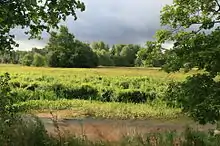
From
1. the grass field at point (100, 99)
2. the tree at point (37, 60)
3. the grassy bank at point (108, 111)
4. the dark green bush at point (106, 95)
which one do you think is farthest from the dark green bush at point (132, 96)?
the tree at point (37, 60)

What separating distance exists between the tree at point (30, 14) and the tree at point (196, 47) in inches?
140

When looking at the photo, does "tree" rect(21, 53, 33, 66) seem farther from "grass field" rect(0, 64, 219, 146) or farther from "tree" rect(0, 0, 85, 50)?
"tree" rect(0, 0, 85, 50)

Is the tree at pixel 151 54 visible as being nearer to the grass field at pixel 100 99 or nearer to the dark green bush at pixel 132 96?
the grass field at pixel 100 99

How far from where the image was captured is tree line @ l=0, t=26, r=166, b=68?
8.20 metres

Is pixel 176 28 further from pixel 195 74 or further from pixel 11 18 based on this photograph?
pixel 11 18

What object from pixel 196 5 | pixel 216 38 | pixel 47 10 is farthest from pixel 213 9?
pixel 47 10

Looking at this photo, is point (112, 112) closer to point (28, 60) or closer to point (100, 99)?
point (100, 99)

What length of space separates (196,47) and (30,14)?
447cm

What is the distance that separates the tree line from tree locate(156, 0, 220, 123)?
25.1 inches

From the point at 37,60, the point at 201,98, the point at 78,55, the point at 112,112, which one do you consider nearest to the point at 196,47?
the point at 201,98

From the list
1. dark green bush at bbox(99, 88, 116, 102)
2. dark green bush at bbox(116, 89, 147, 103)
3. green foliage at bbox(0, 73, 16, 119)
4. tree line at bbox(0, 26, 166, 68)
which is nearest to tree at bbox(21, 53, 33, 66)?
tree line at bbox(0, 26, 166, 68)

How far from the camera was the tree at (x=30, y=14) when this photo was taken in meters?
6.77

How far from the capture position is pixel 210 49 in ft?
30.2

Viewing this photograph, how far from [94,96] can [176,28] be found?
27.4m
